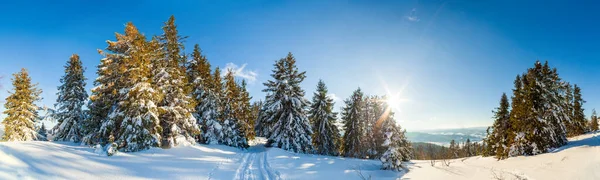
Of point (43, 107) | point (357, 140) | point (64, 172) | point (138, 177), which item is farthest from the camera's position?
point (357, 140)

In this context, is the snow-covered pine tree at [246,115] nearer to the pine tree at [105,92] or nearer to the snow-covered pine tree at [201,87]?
the snow-covered pine tree at [201,87]

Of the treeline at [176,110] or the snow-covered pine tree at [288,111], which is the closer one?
the treeline at [176,110]

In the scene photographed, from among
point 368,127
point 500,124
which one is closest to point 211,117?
point 368,127

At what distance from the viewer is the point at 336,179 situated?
1297cm

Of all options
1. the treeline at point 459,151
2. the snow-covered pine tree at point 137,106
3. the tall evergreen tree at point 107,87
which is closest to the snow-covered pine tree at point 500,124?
the treeline at point 459,151

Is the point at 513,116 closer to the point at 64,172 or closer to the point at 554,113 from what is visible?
the point at 554,113

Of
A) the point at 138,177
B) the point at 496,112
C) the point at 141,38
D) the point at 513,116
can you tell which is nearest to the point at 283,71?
the point at 141,38

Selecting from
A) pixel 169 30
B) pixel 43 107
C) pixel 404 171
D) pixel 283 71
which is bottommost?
pixel 404 171

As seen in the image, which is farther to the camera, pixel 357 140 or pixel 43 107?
pixel 357 140

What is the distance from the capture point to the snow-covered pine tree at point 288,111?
2711cm

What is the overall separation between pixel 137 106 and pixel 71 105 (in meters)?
16.7

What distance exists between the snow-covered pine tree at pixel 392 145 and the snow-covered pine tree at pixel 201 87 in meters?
18.0

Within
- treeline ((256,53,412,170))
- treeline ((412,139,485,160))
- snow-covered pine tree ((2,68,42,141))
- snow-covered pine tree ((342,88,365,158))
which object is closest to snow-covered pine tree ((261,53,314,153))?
treeline ((256,53,412,170))

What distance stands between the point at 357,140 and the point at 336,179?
2333 cm
